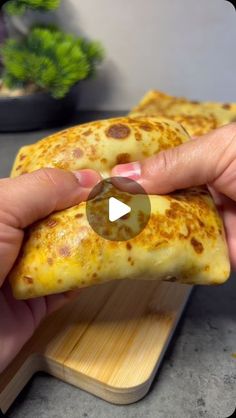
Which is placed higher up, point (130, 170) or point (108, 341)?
point (130, 170)

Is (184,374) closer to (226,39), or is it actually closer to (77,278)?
(77,278)

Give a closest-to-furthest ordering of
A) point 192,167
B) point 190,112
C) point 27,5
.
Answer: point 192,167 < point 190,112 < point 27,5

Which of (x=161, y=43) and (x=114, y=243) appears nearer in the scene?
(x=114, y=243)

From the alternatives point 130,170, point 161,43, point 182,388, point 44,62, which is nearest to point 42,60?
point 44,62

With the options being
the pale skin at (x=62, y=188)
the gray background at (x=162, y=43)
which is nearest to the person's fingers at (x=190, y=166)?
the pale skin at (x=62, y=188)

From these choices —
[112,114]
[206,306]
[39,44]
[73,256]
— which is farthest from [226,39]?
[73,256]
